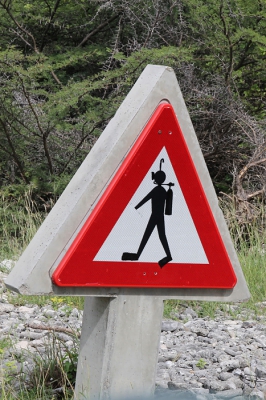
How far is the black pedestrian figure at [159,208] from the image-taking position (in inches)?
89.1

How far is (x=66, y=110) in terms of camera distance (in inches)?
338

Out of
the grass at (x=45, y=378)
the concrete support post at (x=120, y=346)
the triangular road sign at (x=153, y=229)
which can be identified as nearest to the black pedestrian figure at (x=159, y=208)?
the triangular road sign at (x=153, y=229)

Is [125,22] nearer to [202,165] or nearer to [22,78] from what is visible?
[22,78]

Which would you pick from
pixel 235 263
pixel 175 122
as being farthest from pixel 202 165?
pixel 235 263

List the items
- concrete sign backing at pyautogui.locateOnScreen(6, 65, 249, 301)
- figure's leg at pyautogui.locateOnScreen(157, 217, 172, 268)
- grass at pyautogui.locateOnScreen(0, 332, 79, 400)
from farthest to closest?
grass at pyautogui.locateOnScreen(0, 332, 79, 400), figure's leg at pyautogui.locateOnScreen(157, 217, 172, 268), concrete sign backing at pyautogui.locateOnScreen(6, 65, 249, 301)

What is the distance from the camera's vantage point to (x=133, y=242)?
225 cm

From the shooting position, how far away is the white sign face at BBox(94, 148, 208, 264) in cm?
223

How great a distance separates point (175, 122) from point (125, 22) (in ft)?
29.4

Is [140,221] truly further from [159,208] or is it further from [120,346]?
[120,346]

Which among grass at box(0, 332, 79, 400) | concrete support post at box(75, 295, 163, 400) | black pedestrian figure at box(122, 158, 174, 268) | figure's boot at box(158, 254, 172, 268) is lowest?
grass at box(0, 332, 79, 400)

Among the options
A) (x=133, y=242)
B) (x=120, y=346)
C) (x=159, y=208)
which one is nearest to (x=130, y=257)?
(x=133, y=242)

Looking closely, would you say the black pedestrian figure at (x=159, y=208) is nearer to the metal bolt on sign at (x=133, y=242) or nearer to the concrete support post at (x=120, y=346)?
the metal bolt on sign at (x=133, y=242)

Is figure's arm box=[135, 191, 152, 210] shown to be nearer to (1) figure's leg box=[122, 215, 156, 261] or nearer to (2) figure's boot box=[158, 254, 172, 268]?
(1) figure's leg box=[122, 215, 156, 261]

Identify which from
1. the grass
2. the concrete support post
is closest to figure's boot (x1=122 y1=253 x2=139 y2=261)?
the concrete support post
